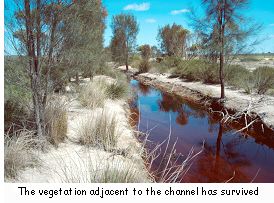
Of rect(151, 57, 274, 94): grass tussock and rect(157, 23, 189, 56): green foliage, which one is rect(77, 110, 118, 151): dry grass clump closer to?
rect(151, 57, 274, 94): grass tussock

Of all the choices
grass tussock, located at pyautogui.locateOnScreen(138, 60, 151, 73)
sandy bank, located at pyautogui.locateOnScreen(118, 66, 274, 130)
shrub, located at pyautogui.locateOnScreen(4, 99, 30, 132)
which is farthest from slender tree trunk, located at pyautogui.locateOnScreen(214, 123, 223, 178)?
grass tussock, located at pyautogui.locateOnScreen(138, 60, 151, 73)

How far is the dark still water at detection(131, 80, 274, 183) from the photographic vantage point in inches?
263

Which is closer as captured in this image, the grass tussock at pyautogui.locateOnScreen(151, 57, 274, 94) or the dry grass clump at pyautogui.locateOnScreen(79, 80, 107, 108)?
the dry grass clump at pyautogui.locateOnScreen(79, 80, 107, 108)

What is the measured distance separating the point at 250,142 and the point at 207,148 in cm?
154

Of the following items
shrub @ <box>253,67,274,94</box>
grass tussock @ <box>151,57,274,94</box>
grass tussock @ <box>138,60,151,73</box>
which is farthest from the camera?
grass tussock @ <box>138,60,151,73</box>

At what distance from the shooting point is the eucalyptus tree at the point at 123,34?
34.7 meters

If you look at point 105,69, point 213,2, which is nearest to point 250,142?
point 213,2

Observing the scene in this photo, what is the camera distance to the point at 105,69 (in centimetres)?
2036

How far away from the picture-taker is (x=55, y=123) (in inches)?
246

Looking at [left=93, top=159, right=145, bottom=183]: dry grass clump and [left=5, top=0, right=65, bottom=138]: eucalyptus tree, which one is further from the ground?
[left=5, top=0, right=65, bottom=138]: eucalyptus tree

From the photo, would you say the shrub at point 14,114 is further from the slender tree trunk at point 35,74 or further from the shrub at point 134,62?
the shrub at point 134,62

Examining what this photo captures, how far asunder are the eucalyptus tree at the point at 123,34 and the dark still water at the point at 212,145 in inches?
879

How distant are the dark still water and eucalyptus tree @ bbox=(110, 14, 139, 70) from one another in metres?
22.3
